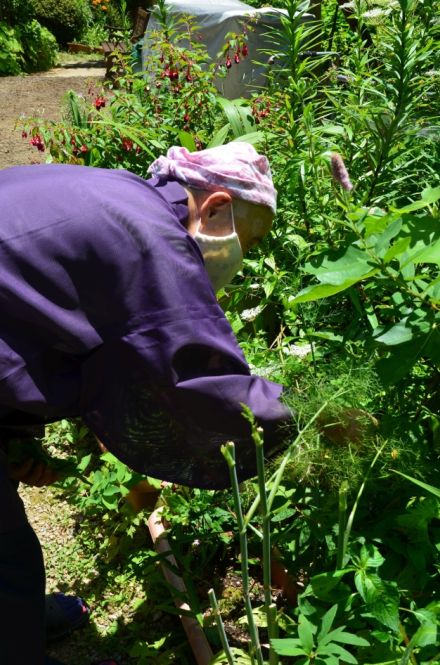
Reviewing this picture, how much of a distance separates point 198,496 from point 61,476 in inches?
20.4

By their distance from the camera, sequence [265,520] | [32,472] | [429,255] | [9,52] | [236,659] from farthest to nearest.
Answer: [9,52]
[32,472]
[236,659]
[429,255]
[265,520]

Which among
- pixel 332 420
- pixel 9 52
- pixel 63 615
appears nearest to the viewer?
pixel 332 420

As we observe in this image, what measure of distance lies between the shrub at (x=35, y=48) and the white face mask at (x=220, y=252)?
1283cm

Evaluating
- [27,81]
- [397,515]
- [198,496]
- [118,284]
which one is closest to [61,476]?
[198,496]

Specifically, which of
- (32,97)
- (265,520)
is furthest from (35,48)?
(265,520)

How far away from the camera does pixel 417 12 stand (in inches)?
98.2

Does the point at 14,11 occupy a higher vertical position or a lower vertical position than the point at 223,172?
lower

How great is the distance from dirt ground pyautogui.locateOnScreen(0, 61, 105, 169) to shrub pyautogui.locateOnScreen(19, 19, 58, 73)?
0.23 m

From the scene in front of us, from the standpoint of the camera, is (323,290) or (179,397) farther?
(179,397)

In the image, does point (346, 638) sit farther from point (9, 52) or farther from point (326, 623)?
point (9, 52)

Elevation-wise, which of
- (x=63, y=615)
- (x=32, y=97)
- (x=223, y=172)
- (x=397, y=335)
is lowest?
(x=32, y=97)

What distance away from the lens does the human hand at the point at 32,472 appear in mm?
1903

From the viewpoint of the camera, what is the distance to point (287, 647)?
1379 millimetres

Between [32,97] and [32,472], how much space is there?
10.0 metres
